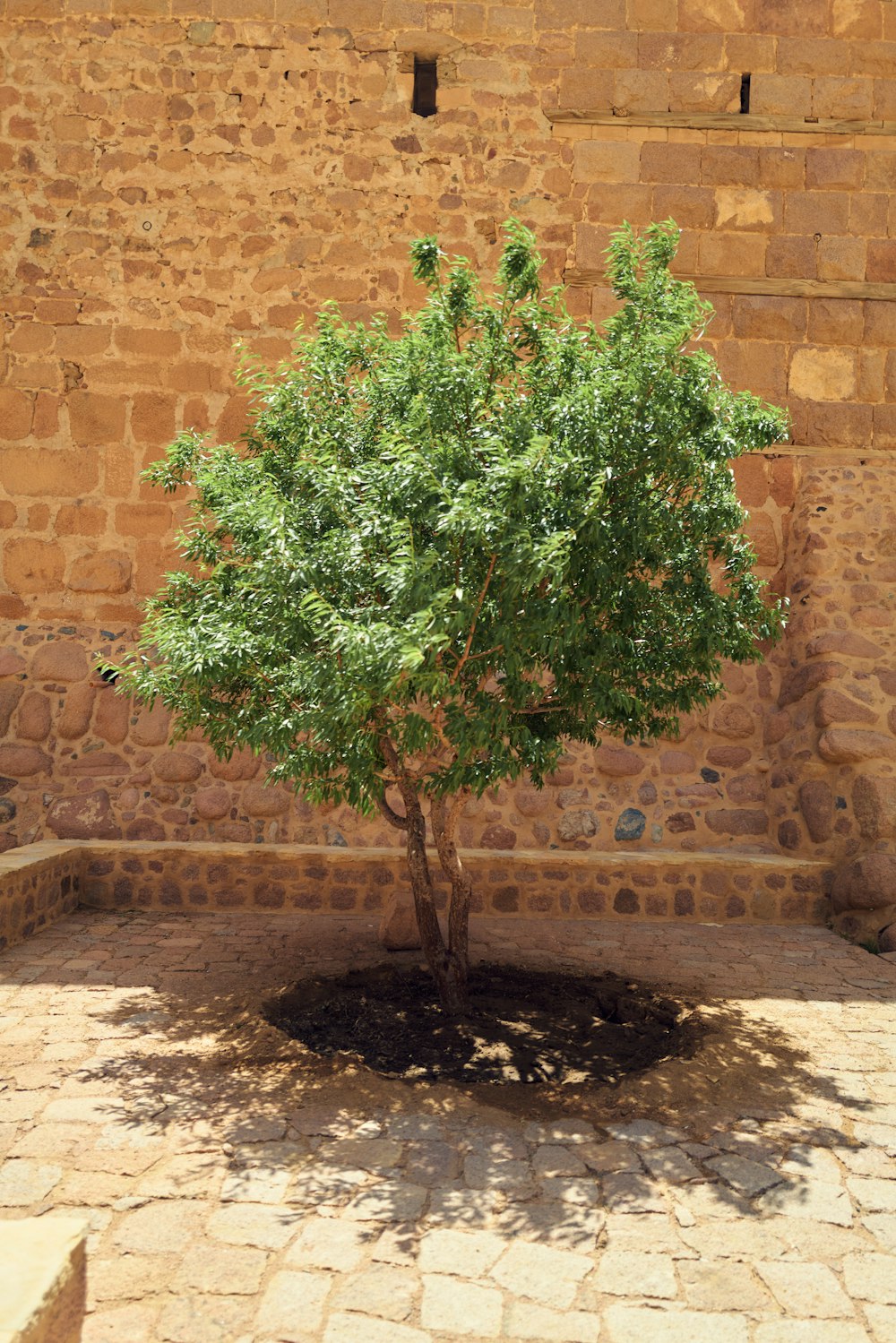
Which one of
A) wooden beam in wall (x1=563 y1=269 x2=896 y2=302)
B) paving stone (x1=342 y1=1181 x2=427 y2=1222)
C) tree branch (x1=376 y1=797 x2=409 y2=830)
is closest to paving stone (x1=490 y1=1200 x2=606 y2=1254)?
paving stone (x1=342 y1=1181 x2=427 y2=1222)

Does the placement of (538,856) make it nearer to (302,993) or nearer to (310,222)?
(302,993)

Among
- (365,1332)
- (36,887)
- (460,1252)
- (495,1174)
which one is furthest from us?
(36,887)

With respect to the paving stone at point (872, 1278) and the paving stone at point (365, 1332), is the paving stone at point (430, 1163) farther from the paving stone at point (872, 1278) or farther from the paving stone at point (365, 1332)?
the paving stone at point (872, 1278)

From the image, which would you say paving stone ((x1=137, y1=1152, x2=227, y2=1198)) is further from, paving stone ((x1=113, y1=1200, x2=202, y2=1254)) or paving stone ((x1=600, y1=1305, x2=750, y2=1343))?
paving stone ((x1=600, y1=1305, x2=750, y2=1343))

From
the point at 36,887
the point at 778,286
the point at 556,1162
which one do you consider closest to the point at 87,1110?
the point at 556,1162

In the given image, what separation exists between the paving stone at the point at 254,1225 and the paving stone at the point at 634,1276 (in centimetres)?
83

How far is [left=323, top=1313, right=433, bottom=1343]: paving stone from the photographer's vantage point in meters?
2.50

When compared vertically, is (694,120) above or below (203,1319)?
above

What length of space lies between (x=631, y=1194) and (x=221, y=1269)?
1210 mm

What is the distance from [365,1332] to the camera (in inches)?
99.7

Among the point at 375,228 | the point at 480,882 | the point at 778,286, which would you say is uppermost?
the point at 375,228

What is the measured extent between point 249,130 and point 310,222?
835 mm

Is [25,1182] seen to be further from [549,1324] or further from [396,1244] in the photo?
[549,1324]

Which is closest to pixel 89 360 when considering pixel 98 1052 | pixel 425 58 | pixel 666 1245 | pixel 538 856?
pixel 425 58
